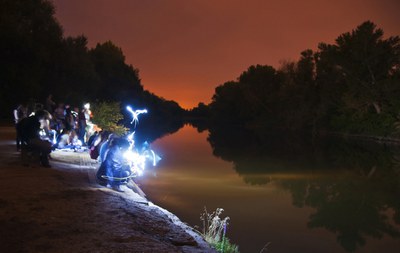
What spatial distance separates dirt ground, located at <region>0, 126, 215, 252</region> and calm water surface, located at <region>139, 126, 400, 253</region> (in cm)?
274

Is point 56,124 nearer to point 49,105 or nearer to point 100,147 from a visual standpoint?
point 49,105

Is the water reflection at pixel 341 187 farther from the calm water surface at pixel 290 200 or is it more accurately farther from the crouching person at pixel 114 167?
the crouching person at pixel 114 167

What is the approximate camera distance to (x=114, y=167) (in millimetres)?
11164

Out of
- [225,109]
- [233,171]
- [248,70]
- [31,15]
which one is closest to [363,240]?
[233,171]

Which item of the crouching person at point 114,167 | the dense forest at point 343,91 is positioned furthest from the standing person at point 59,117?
the dense forest at point 343,91

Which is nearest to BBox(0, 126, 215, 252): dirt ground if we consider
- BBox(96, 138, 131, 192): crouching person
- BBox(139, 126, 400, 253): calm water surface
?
BBox(96, 138, 131, 192): crouching person

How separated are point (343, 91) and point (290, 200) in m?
54.4

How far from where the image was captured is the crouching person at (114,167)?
11.1 metres

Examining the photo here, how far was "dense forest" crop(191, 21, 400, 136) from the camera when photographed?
5375 centimetres

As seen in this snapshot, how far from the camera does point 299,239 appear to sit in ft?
35.8

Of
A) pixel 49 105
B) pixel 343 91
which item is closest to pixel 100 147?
pixel 49 105

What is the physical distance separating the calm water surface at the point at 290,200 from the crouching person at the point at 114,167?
2.24 m

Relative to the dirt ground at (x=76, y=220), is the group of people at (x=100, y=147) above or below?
above

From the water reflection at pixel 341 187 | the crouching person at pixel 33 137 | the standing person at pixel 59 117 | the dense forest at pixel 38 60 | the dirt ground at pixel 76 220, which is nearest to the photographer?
the dirt ground at pixel 76 220
